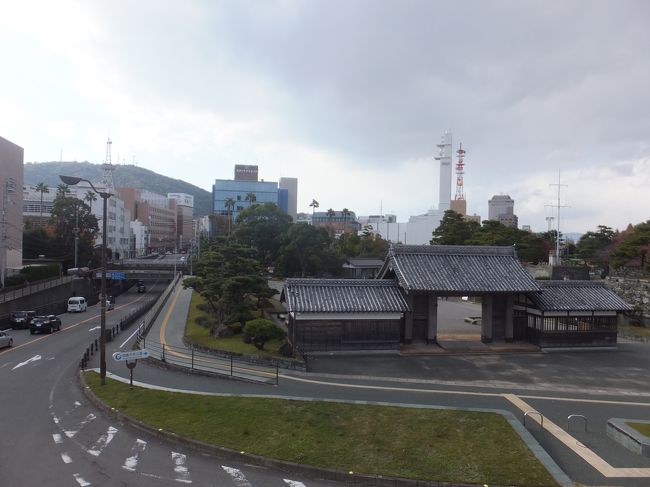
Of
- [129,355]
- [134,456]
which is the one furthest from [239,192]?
[134,456]

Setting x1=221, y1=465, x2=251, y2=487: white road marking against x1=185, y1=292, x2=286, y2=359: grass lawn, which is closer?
x1=221, y1=465, x2=251, y2=487: white road marking

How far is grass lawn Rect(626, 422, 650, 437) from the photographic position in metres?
13.0

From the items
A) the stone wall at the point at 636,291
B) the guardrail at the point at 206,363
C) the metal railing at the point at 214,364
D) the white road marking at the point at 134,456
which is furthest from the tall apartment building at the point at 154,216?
the white road marking at the point at 134,456

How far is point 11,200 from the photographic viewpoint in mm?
51781

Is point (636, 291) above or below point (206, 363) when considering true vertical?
above

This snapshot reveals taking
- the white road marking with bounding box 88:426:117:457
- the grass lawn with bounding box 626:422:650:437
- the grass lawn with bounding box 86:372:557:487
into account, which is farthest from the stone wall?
the white road marking with bounding box 88:426:117:457

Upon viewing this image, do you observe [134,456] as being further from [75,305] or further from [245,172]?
[245,172]

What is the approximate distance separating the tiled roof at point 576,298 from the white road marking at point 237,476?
22841 mm

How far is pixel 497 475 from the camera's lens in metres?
10.5

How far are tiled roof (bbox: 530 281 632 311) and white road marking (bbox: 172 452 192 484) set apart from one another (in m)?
23.6

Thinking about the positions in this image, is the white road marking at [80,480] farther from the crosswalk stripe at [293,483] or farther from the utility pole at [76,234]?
the utility pole at [76,234]

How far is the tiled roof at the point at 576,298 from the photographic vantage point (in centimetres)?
2745

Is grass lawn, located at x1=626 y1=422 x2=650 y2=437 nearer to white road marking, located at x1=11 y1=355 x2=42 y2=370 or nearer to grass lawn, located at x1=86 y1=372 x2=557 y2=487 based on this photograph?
grass lawn, located at x1=86 y1=372 x2=557 y2=487

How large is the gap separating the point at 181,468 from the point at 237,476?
62.0 inches
